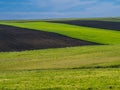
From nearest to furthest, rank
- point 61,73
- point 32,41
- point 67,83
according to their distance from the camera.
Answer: point 67,83
point 61,73
point 32,41

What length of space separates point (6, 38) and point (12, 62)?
71.0 feet

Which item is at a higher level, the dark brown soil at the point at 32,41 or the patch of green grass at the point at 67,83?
the patch of green grass at the point at 67,83

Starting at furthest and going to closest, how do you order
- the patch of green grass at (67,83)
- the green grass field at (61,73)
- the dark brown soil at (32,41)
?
1. the dark brown soil at (32,41)
2. the green grass field at (61,73)
3. the patch of green grass at (67,83)

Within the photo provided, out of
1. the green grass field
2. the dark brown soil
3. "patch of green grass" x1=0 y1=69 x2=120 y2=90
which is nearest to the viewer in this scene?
"patch of green grass" x1=0 y1=69 x2=120 y2=90

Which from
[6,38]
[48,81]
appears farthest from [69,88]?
[6,38]

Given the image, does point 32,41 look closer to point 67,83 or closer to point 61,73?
point 61,73

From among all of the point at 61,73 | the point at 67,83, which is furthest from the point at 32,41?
the point at 67,83

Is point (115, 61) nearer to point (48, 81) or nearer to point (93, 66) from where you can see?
point (93, 66)

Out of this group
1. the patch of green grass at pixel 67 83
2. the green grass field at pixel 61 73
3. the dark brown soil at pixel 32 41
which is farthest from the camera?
the dark brown soil at pixel 32 41

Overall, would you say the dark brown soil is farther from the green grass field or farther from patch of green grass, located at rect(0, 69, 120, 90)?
patch of green grass, located at rect(0, 69, 120, 90)

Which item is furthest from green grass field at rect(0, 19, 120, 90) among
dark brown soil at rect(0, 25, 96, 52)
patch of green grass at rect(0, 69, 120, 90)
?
dark brown soil at rect(0, 25, 96, 52)

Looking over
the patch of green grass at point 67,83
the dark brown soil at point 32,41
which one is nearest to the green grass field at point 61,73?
the patch of green grass at point 67,83

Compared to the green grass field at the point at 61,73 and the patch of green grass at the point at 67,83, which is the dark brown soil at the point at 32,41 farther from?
the patch of green grass at the point at 67,83

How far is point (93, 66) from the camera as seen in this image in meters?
28.5
